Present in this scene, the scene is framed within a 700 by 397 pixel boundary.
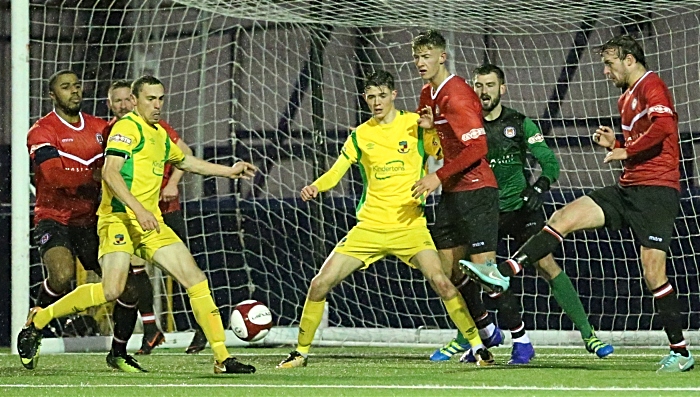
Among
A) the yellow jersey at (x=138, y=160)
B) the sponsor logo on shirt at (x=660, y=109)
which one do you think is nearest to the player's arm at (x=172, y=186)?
the yellow jersey at (x=138, y=160)

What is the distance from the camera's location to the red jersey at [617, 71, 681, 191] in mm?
7062


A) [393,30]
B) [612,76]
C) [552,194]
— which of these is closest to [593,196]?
[612,76]

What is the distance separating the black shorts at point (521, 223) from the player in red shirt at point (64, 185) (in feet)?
8.38

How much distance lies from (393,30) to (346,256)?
4519mm

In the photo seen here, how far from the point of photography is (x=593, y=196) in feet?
24.0

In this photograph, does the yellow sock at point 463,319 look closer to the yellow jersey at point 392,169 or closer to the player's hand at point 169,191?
the yellow jersey at point 392,169

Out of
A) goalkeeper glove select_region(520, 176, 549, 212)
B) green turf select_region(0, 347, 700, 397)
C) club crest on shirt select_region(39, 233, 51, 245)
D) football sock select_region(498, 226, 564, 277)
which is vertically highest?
goalkeeper glove select_region(520, 176, 549, 212)

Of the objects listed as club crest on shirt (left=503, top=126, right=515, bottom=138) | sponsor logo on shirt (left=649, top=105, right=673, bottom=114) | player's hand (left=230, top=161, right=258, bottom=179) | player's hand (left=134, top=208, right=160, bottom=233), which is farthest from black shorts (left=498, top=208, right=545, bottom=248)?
player's hand (left=134, top=208, right=160, bottom=233)

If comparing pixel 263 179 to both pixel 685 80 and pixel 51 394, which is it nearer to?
pixel 685 80

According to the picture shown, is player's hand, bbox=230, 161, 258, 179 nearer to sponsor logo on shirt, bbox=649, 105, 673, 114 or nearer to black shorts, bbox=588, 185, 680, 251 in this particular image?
black shorts, bbox=588, 185, 680, 251

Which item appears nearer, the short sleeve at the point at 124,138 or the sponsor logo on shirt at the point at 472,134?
the short sleeve at the point at 124,138

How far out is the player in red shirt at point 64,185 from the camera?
8.48 metres

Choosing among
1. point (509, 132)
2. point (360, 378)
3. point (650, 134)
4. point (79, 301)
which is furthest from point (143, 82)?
point (650, 134)

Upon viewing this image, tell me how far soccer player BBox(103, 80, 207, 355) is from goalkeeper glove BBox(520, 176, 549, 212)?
7.63 feet
